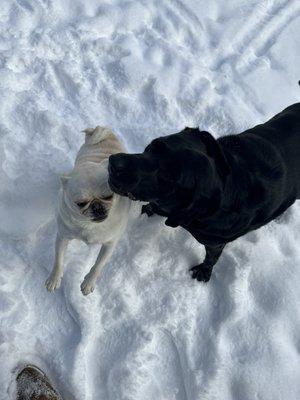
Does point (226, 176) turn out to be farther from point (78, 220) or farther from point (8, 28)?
point (8, 28)

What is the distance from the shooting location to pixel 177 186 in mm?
2213

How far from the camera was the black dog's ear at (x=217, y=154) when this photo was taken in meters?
2.39

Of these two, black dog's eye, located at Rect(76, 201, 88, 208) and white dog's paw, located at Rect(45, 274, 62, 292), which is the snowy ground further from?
black dog's eye, located at Rect(76, 201, 88, 208)

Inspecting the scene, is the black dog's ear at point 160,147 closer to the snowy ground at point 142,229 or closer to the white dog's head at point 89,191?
the white dog's head at point 89,191

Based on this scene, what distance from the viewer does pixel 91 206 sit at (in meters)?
2.35

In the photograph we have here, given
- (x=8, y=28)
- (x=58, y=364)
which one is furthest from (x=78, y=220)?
(x=8, y=28)

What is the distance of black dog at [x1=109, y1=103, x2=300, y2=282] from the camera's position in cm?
220

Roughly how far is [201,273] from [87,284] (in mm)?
838

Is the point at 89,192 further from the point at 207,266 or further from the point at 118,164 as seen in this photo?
the point at 207,266

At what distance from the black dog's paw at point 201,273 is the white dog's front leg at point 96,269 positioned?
0.74 meters

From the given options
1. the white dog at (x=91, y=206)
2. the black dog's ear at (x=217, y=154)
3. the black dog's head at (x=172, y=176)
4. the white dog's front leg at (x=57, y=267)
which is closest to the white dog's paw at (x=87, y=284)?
the white dog at (x=91, y=206)

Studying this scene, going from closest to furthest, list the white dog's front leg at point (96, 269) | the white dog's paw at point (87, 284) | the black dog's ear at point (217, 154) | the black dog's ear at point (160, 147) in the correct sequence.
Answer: the black dog's ear at point (160, 147) < the black dog's ear at point (217, 154) < the white dog's front leg at point (96, 269) < the white dog's paw at point (87, 284)

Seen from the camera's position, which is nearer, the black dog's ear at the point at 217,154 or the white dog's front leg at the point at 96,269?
the black dog's ear at the point at 217,154

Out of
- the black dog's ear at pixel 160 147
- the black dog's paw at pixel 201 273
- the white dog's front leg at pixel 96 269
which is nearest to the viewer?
the black dog's ear at pixel 160 147
